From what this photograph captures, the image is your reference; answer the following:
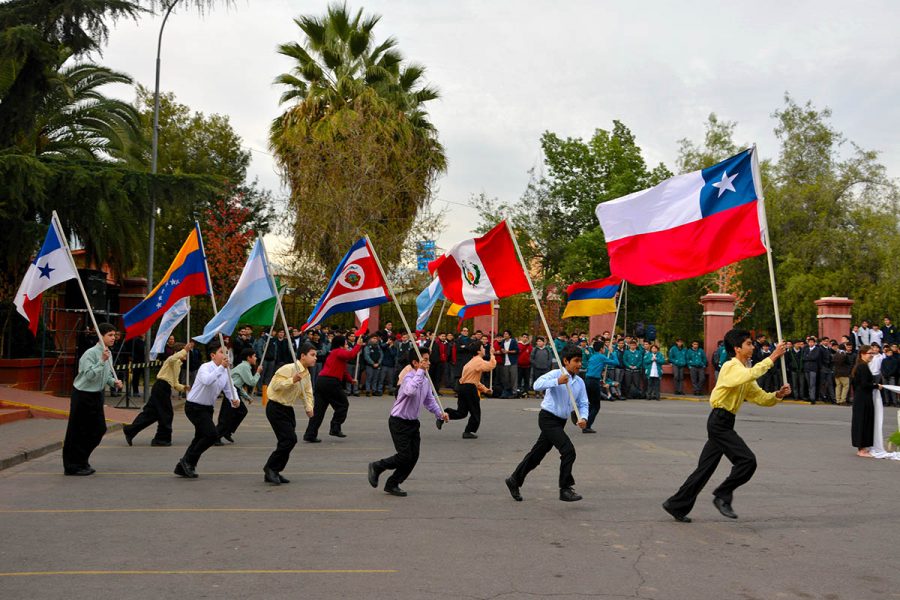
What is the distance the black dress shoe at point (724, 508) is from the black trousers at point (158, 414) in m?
8.55

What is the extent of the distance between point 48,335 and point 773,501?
765 inches

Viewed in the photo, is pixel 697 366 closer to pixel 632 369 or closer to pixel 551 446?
pixel 632 369

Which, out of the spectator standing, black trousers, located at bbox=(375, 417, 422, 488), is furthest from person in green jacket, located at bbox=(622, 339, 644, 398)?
black trousers, located at bbox=(375, 417, 422, 488)

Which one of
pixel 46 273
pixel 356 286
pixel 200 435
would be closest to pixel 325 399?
pixel 356 286

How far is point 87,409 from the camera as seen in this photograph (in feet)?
35.6

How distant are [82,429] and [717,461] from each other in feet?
24.2

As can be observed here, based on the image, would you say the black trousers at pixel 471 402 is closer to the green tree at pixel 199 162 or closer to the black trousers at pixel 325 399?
the black trousers at pixel 325 399

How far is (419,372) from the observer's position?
9977 mm

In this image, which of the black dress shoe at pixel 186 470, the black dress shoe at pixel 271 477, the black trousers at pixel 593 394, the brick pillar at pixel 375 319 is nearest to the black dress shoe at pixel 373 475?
the black dress shoe at pixel 271 477

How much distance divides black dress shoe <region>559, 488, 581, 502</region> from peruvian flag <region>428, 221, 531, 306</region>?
2.98 metres

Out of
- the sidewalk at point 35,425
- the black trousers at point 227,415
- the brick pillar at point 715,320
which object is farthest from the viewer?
the brick pillar at point 715,320

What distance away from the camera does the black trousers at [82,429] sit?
35.1ft

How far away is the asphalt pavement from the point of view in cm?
602

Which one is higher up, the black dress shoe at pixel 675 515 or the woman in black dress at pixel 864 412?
the woman in black dress at pixel 864 412
